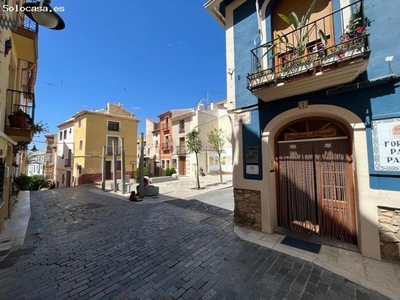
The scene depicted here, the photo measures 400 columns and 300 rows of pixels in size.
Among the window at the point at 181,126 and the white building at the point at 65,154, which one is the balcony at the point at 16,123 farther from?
the window at the point at 181,126

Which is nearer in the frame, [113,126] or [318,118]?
[318,118]

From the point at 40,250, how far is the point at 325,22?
8.17 m

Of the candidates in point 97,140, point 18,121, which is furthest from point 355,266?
point 97,140

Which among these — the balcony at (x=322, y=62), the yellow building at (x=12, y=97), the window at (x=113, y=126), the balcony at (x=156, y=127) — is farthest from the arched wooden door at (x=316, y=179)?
the balcony at (x=156, y=127)

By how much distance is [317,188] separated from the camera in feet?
14.4

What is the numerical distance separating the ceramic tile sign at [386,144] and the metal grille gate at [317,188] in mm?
652

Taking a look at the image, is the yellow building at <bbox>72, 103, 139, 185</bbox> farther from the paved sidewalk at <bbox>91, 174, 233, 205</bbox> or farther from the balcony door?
the balcony door

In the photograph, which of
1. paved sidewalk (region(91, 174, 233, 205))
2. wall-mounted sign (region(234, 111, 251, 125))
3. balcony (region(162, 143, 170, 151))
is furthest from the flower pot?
balcony (region(162, 143, 170, 151))

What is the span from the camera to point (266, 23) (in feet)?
16.2

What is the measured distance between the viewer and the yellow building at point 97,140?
19.8 metres

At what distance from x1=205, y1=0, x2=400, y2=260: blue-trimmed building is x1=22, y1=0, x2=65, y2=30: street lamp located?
13.3 ft

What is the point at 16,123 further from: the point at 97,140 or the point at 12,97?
the point at 97,140

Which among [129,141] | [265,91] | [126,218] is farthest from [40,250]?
[129,141]

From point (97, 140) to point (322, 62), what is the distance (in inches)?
870
